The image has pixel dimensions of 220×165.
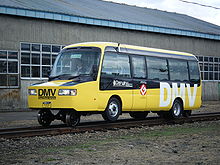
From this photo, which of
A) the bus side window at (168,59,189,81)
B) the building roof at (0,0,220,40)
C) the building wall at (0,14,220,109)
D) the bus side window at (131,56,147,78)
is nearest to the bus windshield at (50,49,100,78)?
the bus side window at (131,56,147,78)

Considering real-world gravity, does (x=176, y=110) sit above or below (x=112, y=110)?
below

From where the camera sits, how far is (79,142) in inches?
470

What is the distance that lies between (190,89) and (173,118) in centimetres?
183

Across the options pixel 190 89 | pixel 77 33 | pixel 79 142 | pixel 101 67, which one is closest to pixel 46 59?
pixel 77 33

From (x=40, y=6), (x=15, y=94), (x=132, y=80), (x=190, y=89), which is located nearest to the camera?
(x=132, y=80)

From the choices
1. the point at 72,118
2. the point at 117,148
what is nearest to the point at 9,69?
the point at 72,118

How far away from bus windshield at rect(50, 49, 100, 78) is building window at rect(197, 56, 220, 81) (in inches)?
1096

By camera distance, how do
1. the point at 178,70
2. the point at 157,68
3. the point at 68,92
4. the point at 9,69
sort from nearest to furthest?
the point at 68,92 → the point at 157,68 → the point at 178,70 → the point at 9,69

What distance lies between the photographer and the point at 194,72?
72.3ft

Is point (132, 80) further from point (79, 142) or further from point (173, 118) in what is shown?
point (79, 142)

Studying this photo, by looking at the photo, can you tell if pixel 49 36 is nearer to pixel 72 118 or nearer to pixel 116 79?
pixel 116 79

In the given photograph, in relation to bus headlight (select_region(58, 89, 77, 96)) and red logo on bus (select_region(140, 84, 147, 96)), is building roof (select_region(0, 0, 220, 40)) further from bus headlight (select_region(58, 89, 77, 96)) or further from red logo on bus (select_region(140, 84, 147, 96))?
bus headlight (select_region(58, 89, 77, 96))

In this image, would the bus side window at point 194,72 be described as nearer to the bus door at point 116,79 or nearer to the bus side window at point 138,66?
the bus side window at point 138,66

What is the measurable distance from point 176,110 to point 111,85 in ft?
17.2
